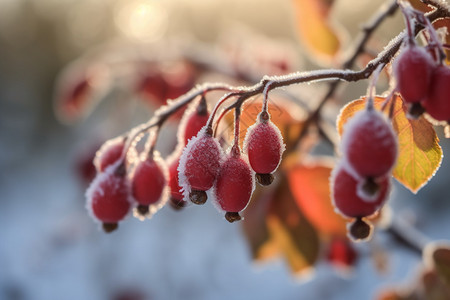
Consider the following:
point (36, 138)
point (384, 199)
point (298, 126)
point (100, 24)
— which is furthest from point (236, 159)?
point (100, 24)

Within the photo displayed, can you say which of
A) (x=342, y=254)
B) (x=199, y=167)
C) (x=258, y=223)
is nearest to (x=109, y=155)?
(x=199, y=167)

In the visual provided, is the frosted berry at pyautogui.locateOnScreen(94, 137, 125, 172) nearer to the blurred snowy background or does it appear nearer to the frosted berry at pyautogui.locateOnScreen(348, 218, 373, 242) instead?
the frosted berry at pyautogui.locateOnScreen(348, 218, 373, 242)

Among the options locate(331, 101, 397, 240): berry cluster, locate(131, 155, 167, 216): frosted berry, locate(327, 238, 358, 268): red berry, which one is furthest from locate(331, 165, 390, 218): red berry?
locate(327, 238, 358, 268): red berry

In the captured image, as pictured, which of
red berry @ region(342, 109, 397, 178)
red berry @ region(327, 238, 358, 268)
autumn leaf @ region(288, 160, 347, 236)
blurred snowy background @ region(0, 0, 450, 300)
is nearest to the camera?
red berry @ region(342, 109, 397, 178)

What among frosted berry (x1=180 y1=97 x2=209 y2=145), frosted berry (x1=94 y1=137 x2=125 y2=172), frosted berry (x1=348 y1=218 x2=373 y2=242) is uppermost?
frosted berry (x1=94 y1=137 x2=125 y2=172)

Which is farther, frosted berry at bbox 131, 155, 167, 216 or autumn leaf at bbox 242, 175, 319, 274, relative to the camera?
autumn leaf at bbox 242, 175, 319, 274

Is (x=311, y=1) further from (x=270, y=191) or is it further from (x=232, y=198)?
(x=232, y=198)

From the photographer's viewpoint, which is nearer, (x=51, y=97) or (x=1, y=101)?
(x=1, y=101)

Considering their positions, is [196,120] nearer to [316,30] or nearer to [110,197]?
[110,197]
